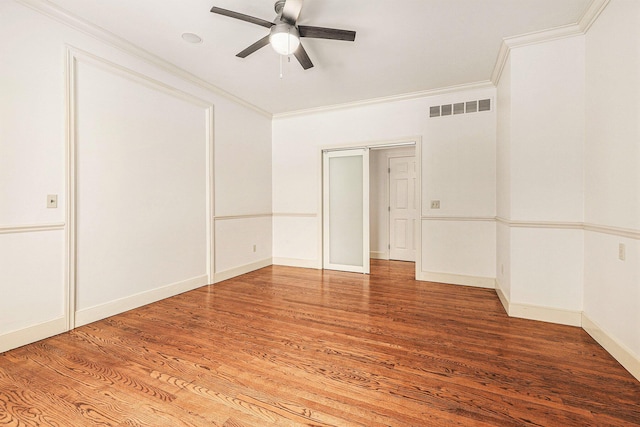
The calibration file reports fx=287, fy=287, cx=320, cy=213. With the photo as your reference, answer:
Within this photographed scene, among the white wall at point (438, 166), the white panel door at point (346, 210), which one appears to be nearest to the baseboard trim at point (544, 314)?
the white wall at point (438, 166)

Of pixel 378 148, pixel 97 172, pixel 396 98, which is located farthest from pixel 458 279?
pixel 97 172

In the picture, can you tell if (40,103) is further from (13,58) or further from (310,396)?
(310,396)

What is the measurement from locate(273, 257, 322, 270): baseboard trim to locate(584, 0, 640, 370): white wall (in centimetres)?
368

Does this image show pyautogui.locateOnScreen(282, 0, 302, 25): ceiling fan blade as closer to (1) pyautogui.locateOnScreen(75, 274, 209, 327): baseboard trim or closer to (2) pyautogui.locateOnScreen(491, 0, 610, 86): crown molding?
(2) pyautogui.locateOnScreen(491, 0, 610, 86): crown molding

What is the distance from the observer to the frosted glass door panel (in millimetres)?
5059

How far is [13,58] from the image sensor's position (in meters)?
2.32

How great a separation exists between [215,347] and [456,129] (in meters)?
4.17

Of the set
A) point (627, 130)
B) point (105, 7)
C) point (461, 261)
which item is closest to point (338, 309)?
point (461, 261)

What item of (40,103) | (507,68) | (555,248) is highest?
(507,68)

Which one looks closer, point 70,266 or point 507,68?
point 70,266

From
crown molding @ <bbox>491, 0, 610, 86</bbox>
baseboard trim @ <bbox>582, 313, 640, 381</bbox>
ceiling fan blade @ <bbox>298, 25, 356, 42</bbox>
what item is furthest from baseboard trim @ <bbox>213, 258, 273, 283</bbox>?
crown molding @ <bbox>491, 0, 610, 86</bbox>

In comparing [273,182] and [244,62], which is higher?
[244,62]

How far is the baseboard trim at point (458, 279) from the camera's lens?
4.08 meters

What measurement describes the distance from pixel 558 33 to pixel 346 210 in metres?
3.46
